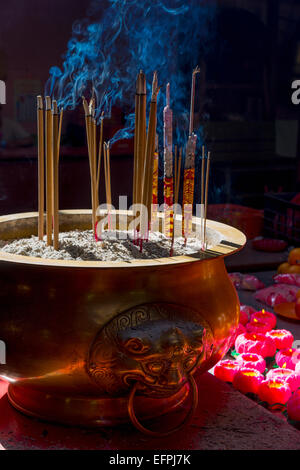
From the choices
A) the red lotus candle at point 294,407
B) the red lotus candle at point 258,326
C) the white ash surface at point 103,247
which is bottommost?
the red lotus candle at point 294,407

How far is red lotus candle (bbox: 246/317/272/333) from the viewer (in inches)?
65.4

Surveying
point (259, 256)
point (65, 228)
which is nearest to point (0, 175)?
point (65, 228)

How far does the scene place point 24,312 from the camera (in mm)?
980

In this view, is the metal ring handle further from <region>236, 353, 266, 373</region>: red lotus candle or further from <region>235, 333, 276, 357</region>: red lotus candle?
<region>235, 333, 276, 357</region>: red lotus candle

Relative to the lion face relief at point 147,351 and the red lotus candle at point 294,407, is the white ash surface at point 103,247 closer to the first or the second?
the lion face relief at point 147,351

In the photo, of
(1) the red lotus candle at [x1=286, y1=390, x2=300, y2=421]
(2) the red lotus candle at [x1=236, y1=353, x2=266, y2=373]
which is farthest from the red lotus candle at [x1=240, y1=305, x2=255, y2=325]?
(1) the red lotus candle at [x1=286, y1=390, x2=300, y2=421]

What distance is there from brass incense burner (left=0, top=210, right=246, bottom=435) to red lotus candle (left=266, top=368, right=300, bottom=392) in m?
0.38

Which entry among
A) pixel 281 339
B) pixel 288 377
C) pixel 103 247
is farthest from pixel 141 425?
pixel 281 339

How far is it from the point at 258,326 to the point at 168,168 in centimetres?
69

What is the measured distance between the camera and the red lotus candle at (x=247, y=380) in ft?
4.25

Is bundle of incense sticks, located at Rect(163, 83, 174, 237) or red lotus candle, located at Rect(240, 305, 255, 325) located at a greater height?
bundle of incense sticks, located at Rect(163, 83, 174, 237)

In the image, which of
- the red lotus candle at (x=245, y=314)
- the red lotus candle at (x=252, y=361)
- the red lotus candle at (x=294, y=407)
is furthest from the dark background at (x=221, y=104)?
the red lotus candle at (x=294, y=407)

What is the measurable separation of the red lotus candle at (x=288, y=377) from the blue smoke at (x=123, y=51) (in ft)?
4.31

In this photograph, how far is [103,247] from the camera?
119 cm
